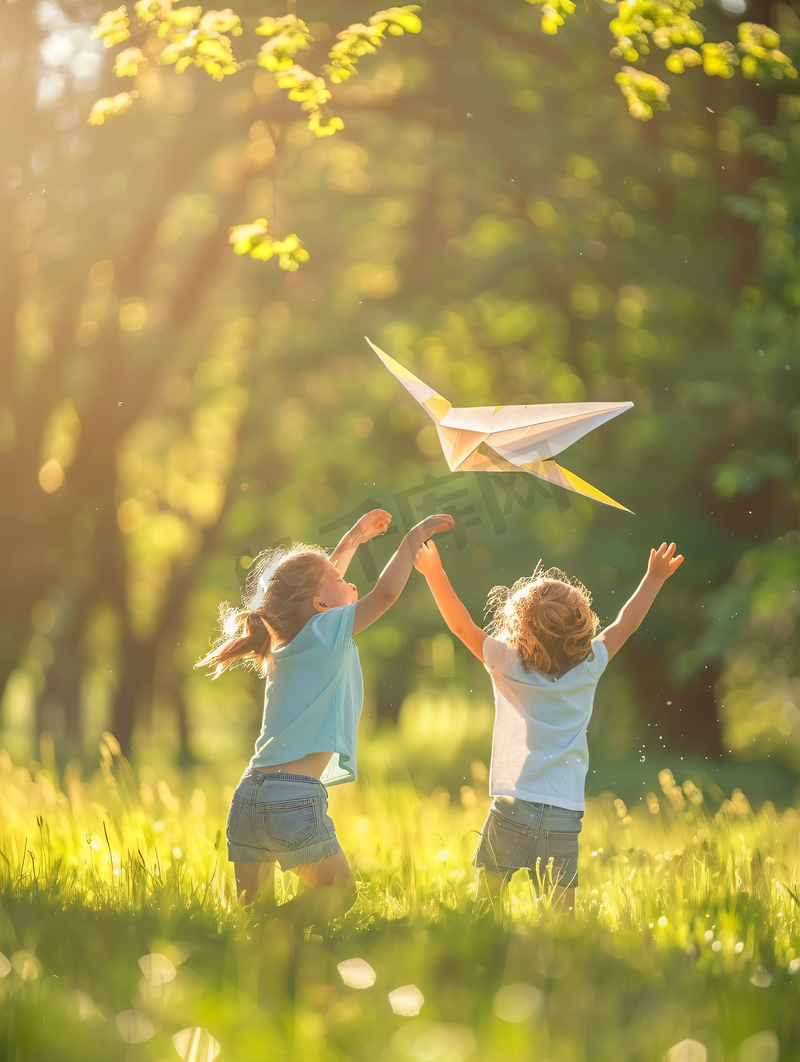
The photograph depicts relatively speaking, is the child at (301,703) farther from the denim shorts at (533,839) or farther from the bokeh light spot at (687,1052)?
the bokeh light spot at (687,1052)

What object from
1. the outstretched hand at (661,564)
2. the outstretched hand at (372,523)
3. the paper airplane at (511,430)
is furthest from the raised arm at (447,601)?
the outstretched hand at (661,564)

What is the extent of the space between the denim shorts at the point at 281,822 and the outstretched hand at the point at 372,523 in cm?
100

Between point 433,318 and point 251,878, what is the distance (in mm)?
6212

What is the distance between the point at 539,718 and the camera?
3.32 meters

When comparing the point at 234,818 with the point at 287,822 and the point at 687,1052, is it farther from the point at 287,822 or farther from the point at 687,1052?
the point at 687,1052

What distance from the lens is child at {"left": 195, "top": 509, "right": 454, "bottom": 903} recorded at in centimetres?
305

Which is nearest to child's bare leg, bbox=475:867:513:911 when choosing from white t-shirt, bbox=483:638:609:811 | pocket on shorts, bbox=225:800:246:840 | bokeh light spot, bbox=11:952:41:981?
white t-shirt, bbox=483:638:609:811

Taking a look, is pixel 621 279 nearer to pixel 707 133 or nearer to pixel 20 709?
pixel 707 133

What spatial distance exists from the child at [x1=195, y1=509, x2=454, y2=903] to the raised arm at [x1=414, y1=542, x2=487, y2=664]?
0.20 m

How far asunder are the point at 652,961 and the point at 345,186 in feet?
26.5

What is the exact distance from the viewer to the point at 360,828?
4410 mm

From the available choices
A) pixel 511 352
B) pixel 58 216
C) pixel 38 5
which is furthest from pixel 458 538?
pixel 38 5

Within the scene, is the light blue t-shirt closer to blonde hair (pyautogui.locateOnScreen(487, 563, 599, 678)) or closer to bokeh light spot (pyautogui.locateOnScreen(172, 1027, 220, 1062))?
blonde hair (pyautogui.locateOnScreen(487, 563, 599, 678))

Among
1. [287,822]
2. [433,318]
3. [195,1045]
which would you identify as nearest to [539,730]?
[287,822]
